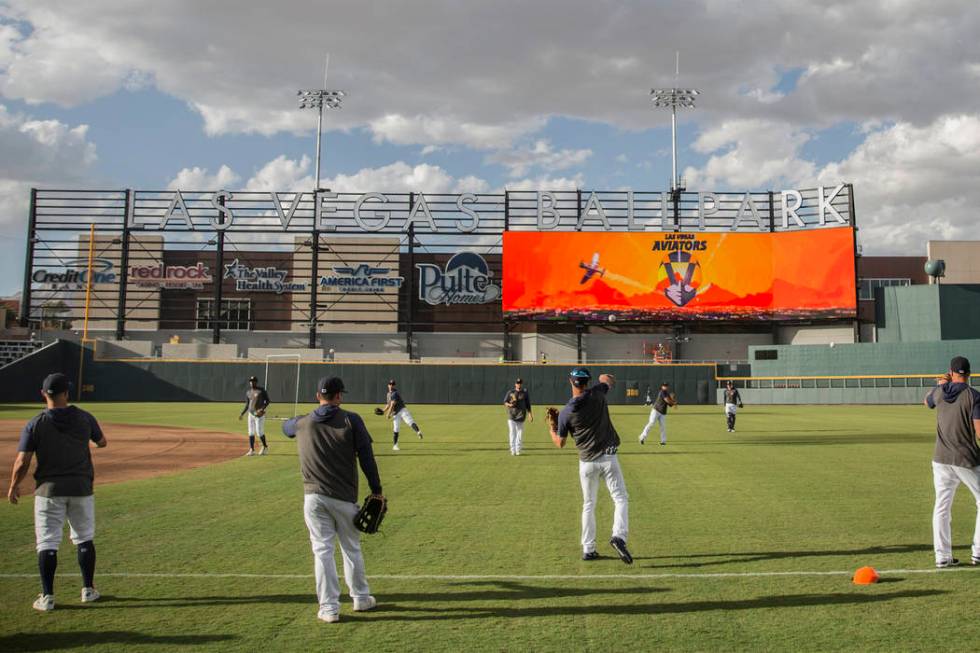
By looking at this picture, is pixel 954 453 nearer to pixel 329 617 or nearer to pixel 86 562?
pixel 329 617

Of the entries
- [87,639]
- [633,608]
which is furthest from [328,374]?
[633,608]

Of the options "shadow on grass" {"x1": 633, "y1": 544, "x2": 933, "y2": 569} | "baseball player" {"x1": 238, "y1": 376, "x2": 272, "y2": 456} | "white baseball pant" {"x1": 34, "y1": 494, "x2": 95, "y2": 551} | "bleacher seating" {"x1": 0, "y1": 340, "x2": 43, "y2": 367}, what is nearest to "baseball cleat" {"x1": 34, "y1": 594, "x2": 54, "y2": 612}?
"white baseball pant" {"x1": 34, "y1": 494, "x2": 95, "y2": 551}

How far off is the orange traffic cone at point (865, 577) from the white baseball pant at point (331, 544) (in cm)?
453

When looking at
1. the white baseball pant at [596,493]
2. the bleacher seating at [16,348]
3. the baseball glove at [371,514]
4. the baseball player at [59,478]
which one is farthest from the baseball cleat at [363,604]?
the bleacher seating at [16,348]

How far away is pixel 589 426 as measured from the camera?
27.5ft

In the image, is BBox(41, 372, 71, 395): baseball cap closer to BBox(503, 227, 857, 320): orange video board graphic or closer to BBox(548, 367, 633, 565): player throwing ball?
BBox(548, 367, 633, 565): player throwing ball

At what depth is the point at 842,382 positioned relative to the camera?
49188mm

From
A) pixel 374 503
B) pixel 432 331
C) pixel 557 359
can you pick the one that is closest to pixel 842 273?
pixel 557 359

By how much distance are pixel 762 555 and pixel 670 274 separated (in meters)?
50.6

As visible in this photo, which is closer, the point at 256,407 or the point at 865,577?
the point at 865,577

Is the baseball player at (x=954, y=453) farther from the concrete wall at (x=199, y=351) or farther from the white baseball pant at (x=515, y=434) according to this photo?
the concrete wall at (x=199, y=351)

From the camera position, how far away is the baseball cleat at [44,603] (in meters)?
6.37

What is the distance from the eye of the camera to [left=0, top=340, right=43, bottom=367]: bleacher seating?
5203cm

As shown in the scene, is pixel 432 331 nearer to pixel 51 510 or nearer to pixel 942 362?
pixel 942 362
